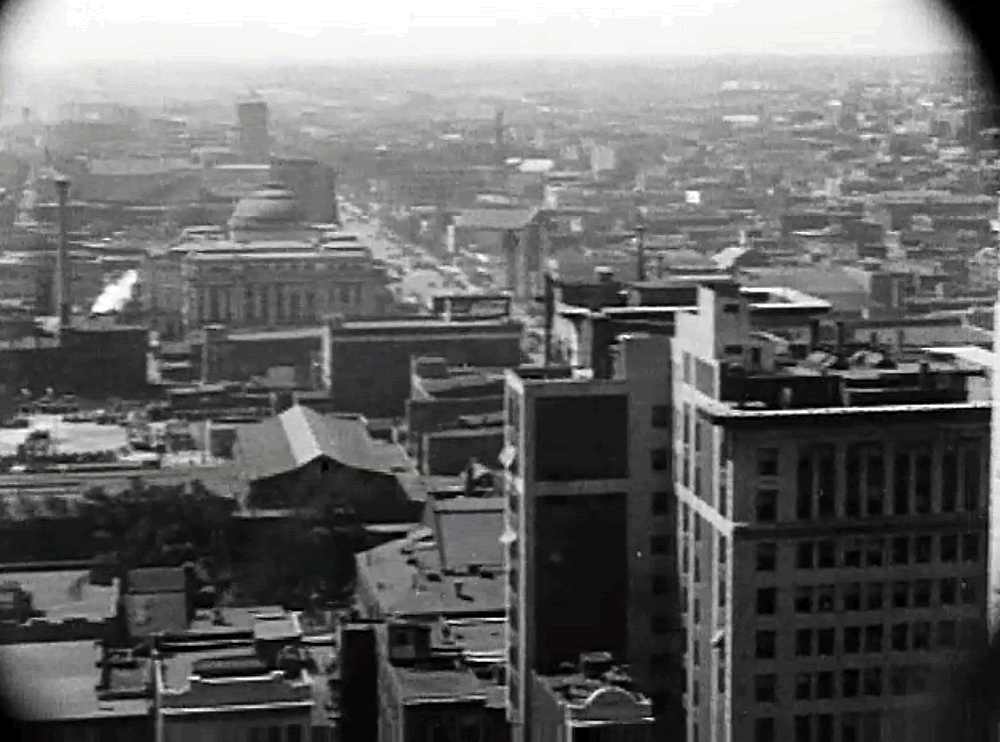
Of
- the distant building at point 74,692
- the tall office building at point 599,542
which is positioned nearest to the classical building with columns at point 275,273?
the tall office building at point 599,542

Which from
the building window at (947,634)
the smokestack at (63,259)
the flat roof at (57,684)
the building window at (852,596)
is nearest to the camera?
the flat roof at (57,684)

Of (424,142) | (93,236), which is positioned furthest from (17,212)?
(424,142)

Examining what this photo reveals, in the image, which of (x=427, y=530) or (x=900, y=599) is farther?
(x=427, y=530)

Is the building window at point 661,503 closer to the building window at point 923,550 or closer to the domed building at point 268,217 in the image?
the building window at point 923,550

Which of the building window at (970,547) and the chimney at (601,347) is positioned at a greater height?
the chimney at (601,347)

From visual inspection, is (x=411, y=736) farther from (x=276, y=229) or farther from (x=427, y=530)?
(x=276, y=229)

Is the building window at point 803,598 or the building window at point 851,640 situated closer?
the building window at point 803,598

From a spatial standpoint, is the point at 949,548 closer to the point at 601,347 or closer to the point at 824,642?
the point at 824,642

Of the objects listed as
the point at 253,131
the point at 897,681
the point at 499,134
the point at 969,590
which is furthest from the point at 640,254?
the point at 969,590
